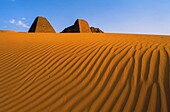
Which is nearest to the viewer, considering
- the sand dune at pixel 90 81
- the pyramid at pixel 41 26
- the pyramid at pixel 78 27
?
the sand dune at pixel 90 81

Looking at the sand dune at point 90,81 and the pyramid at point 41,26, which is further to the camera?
the pyramid at point 41,26

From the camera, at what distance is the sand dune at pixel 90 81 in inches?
120

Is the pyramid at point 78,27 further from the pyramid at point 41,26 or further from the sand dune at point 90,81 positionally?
the sand dune at point 90,81

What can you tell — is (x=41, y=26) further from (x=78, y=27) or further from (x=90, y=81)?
(x=90, y=81)

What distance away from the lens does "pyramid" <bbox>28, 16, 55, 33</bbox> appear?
108ft

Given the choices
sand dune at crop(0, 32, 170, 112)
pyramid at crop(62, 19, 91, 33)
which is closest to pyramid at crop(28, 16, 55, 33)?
pyramid at crop(62, 19, 91, 33)

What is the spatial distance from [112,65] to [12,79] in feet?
7.05

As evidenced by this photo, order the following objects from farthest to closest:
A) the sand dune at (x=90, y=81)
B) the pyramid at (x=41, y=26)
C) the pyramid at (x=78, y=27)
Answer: the pyramid at (x=78, y=27)
the pyramid at (x=41, y=26)
the sand dune at (x=90, y=81)

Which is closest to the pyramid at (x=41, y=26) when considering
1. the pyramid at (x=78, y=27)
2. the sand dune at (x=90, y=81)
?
the pyramid at (x=78, y=27)

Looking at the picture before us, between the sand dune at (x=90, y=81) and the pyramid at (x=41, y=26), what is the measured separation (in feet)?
93.7

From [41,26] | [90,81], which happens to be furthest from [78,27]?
[90,81]

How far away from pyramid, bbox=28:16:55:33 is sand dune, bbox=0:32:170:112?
1124 inches

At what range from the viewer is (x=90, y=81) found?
3.70 metres

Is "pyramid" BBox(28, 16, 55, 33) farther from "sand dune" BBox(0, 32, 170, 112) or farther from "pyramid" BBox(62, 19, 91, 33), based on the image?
"sand dune" BBox(0, 32, 170, 112)
